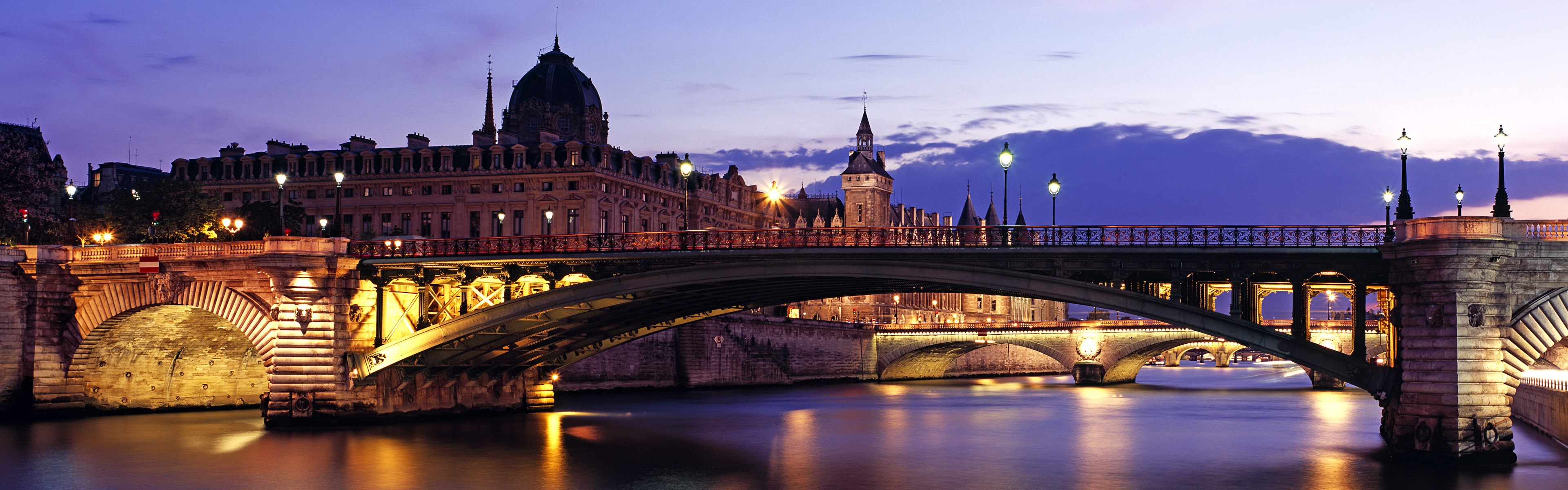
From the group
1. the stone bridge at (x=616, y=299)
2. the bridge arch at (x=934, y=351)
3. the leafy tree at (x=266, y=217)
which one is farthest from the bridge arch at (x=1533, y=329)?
the leafy tree at (x=266, y=217)

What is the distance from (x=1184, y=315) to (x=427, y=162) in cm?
7159

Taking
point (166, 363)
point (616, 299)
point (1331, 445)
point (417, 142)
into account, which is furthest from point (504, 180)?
point (1331, 445)

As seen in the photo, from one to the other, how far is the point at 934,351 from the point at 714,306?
56.7m

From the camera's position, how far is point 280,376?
53812 millimetres

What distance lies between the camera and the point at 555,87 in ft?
374

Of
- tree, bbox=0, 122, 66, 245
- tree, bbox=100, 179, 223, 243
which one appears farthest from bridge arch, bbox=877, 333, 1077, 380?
tree, bbox=0, 122, 66, 245

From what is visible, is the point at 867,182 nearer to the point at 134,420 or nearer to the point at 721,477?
the point at 134,420

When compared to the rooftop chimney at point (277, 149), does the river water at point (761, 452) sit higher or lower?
lower

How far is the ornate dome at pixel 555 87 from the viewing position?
11369cm

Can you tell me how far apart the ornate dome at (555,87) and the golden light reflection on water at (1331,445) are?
59.7m

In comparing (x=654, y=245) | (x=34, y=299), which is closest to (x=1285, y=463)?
(x=654, y=245)

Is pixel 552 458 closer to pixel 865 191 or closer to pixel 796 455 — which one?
pixel 796 455

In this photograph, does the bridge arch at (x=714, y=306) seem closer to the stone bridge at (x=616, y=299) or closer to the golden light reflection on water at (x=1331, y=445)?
the stone bridge at (x=616, y=299)

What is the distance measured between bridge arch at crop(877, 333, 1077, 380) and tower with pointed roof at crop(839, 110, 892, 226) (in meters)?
48.1
